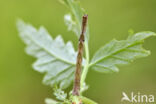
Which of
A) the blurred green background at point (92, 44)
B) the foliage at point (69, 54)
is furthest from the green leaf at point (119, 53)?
the blurred green background at point (92, 44)

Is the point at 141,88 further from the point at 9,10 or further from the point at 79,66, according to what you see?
the point at 79,66

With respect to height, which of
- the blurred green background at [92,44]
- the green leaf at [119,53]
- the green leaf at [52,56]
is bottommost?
the green leaf at [119,53]

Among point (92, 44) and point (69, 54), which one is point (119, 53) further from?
point (92, 44)

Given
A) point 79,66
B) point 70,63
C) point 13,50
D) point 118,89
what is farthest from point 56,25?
point 79,66

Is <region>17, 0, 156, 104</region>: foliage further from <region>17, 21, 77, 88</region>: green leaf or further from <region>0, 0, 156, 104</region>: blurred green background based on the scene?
<region>0, 0, 156, 104</region>: blurred green background

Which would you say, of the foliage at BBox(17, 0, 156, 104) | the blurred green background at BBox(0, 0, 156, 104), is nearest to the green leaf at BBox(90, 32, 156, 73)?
the foliage at BBox(17, 0, 156, 104)

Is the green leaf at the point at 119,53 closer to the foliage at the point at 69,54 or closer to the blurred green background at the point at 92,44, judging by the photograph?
the foliage at the point at 69,54
